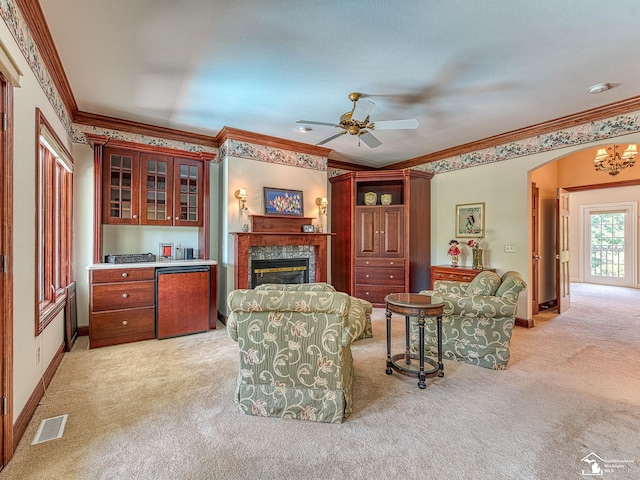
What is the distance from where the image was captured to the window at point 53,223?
2.73 m

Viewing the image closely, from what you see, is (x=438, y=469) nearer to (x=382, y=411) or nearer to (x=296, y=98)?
(x=382, y=411)

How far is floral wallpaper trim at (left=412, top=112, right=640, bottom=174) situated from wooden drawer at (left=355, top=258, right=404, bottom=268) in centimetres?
186

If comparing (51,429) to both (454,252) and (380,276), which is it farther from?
(454,252)

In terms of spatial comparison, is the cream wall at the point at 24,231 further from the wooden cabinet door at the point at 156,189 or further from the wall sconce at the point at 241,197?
the wall sconce at the point at 241,197

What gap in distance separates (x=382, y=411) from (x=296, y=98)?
3.10 m

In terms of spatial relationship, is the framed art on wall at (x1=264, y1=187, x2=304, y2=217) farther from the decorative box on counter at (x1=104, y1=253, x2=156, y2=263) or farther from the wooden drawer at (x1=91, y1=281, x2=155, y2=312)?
the wooden drawer at (x1=91, y1=281, x2=155, y2=312)

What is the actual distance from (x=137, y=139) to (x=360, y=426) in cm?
444

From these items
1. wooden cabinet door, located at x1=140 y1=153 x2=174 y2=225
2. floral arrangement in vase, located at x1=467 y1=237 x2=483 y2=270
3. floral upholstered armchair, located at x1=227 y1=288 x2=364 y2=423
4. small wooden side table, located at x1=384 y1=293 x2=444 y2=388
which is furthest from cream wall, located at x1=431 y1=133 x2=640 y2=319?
wooden cabinet door, located at x1=140 y1=153 x2=174 y2=225

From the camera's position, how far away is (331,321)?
2.07 m

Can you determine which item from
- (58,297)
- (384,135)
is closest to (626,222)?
(384,135)

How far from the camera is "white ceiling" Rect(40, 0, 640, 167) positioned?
2.13 meters

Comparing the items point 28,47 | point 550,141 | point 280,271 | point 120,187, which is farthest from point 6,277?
point 550,141

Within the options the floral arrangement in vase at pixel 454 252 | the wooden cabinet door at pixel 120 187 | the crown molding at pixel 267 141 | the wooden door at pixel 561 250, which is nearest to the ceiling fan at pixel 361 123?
the crown molding at pixel 267 141

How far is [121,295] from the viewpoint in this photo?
3.65 meters
